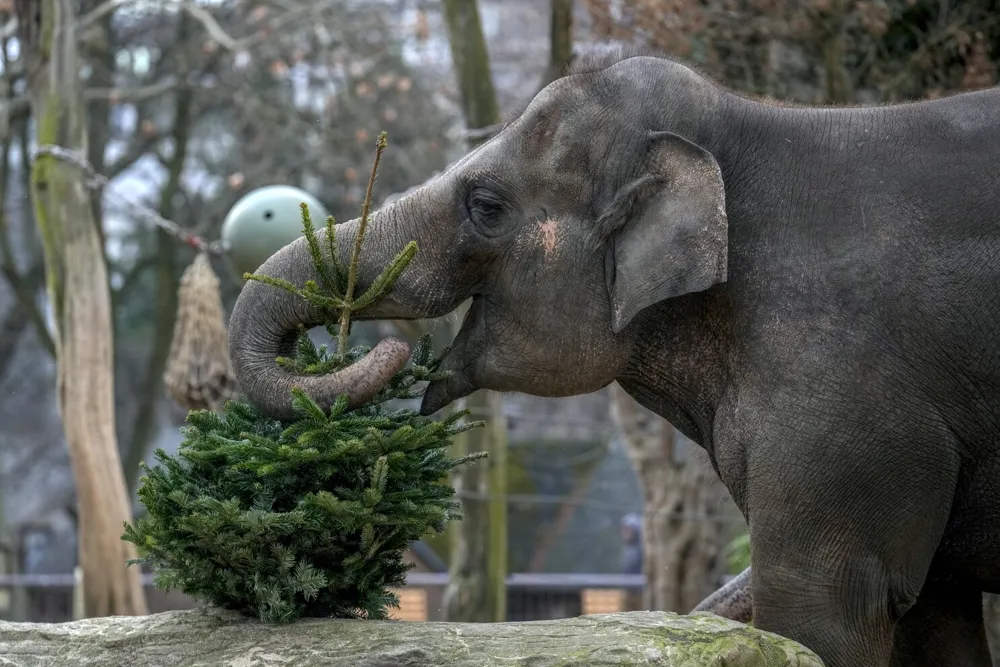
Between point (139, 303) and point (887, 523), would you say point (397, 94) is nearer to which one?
point (139, 303)

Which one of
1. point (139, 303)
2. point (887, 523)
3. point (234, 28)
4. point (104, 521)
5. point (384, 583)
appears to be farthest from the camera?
point (139, 303)

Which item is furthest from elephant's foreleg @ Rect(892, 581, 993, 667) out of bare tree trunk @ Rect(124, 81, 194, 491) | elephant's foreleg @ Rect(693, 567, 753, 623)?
bare tree trunk @ Rect(124, 81, 194, 491)

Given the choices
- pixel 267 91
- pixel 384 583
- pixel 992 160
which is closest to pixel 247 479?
pixel 384 583

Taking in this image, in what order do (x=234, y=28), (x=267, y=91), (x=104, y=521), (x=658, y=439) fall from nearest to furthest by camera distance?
(x=104, y=521) < (x=658, y=439) < (x=234, y=28) < (x=267, y=91)

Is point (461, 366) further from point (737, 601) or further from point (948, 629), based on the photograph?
point (948, 629)

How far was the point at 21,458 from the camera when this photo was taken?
22.7 metres

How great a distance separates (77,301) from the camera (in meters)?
8.57

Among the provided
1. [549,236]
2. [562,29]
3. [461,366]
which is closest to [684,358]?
[549,236]

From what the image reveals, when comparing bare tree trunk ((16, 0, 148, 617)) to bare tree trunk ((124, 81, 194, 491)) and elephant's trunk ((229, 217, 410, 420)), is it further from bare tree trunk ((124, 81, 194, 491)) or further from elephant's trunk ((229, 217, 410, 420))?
bare tree trunk ((124, 81, 194, 491))

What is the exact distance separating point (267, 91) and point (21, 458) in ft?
27.2

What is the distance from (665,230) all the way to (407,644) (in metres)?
1.26

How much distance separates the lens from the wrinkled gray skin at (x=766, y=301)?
3.48 metres

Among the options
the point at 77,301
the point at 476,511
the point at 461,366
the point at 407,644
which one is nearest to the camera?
the point at 407,644

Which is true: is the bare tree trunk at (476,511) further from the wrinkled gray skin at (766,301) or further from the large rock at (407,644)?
the large rock at (407,644)
